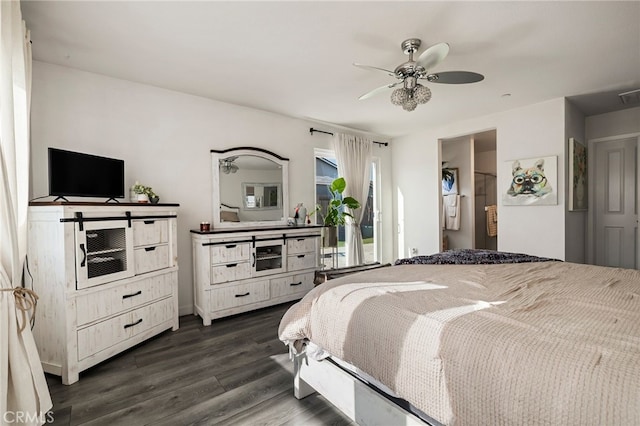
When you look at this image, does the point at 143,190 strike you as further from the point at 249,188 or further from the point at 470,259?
the point at 470,259

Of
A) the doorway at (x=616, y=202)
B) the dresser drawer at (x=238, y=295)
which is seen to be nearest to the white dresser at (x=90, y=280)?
the dresser drawer at (x=238, y=295)

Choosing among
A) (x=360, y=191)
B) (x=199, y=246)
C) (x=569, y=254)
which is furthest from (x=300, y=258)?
(x=569, y=254)

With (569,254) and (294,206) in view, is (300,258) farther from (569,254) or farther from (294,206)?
(569,254)

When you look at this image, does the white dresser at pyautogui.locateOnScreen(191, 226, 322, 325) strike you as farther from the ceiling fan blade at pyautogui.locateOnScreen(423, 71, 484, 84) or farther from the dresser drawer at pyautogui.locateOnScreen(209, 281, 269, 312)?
the ceiling fan blade at pyautogui.locateOnScreen(423, 71, 484, 84)

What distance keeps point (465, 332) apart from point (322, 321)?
70cm

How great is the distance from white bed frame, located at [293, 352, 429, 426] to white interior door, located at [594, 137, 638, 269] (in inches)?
185

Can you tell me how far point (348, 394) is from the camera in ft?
4.88

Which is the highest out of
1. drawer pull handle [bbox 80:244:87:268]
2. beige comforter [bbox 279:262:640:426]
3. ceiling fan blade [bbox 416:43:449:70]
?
ceiling fan blade [bbox 416:43:449:70]

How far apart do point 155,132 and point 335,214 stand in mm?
2453

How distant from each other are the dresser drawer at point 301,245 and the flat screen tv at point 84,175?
5.92 feet

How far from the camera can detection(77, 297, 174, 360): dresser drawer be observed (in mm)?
2111

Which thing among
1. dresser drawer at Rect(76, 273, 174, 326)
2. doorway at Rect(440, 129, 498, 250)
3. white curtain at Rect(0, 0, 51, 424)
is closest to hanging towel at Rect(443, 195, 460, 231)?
doorway at Rect(440, 129, 498, 250)

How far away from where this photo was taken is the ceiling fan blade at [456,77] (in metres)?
2.15

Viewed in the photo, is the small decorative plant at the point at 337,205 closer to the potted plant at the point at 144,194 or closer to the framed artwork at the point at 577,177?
the potted plant at the point at 144,194
